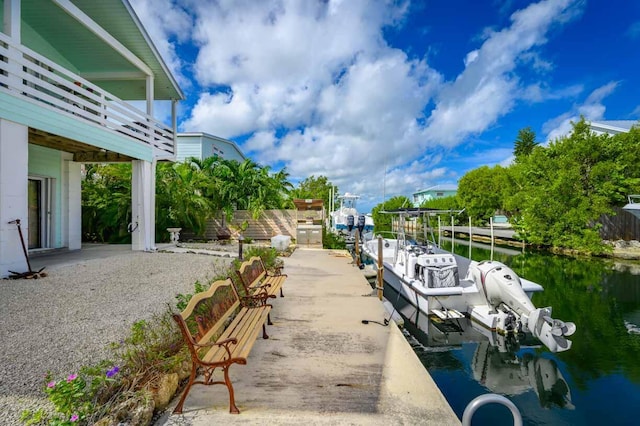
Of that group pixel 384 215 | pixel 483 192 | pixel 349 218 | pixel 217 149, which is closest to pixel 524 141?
pixel 483 192

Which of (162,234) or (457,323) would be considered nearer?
(457,323)

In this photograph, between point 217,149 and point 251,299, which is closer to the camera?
point 251,299

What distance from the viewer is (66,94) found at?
8.99 m

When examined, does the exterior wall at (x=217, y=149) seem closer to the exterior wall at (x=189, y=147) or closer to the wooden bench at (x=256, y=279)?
the exterior wall at (x=189, y=147)

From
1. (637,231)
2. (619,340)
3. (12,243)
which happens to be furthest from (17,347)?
(637,231)

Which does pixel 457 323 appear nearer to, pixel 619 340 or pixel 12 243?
pixel 619 340

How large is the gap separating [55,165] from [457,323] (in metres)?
13.9

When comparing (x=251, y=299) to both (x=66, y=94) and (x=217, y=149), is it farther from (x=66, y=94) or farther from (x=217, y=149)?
(x=217, y=149)

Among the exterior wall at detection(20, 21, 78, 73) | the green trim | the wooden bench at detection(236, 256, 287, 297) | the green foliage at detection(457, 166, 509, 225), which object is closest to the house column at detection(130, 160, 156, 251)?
the green trim

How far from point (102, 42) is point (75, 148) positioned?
3606mm

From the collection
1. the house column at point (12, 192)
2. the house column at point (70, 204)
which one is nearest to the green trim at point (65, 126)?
the house column at point (12, 192)

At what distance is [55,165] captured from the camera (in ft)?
39.2

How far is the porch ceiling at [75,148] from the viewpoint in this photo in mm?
9453

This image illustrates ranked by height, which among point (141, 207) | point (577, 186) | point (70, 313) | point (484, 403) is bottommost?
point (70, 313)
